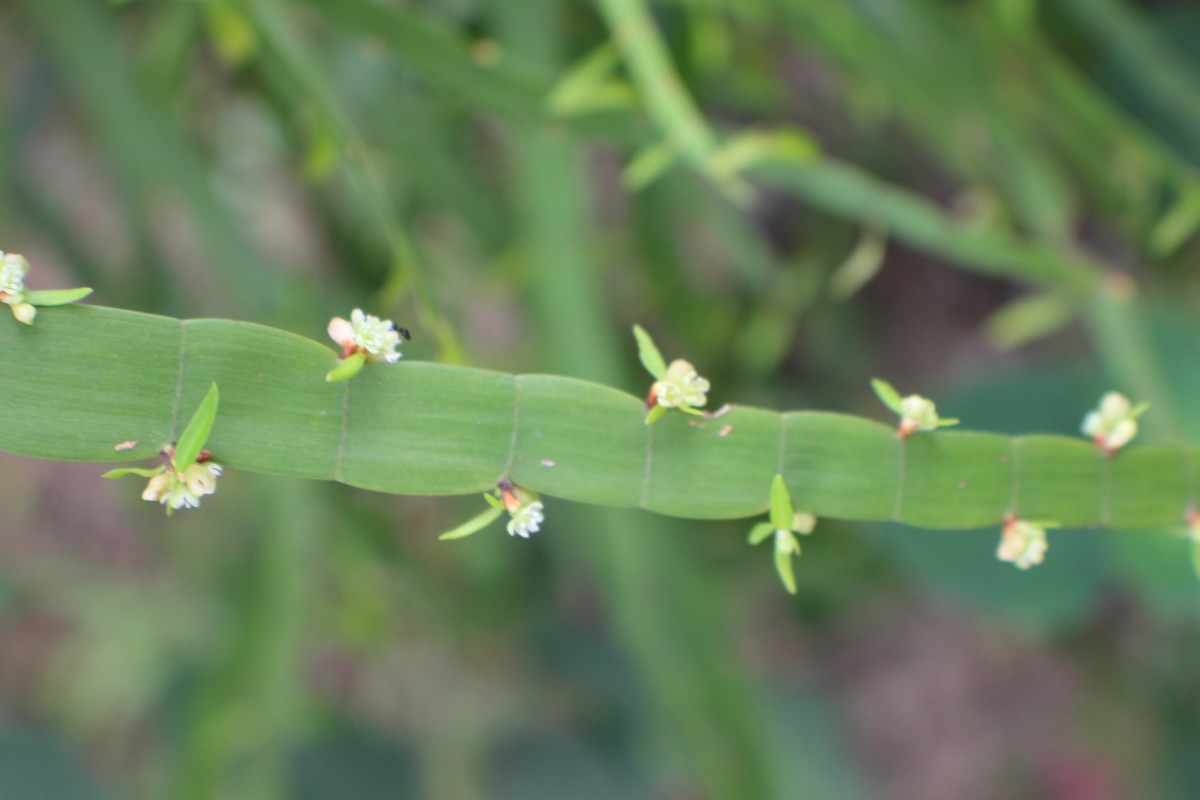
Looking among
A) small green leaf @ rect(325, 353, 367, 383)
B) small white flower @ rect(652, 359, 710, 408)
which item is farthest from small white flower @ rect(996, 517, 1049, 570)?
small green leaf @ rect(325, 353, 367, 383)

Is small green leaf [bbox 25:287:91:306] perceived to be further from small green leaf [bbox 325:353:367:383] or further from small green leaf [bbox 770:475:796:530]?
small green leaf [bbox 770:475:796:530]

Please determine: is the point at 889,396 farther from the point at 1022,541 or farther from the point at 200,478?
the point at 200,478

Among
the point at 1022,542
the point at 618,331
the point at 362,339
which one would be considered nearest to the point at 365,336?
the point at 362,339

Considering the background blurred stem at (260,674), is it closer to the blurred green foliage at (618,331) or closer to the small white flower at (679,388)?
the blurred green foliage at (618,331)

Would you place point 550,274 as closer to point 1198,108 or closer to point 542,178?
point 542,178

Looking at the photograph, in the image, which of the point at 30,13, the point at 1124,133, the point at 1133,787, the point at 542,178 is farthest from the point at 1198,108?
the point at 30,13

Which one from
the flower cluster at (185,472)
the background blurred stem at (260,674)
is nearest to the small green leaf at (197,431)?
the flower cluster at (185,472)
